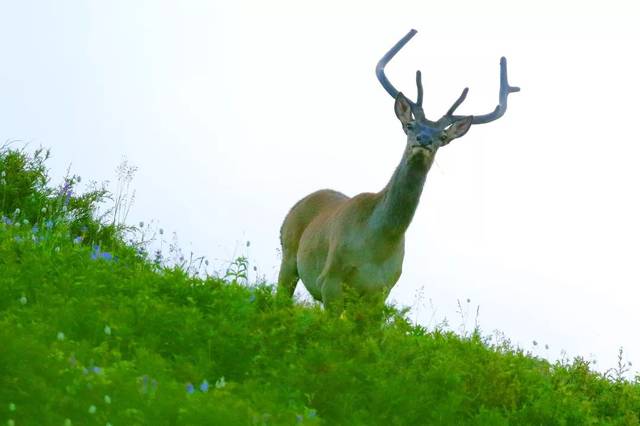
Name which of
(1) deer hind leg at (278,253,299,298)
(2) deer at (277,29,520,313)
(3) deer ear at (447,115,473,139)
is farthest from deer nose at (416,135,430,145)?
(1) deer hind leg at (278,253,299,298)

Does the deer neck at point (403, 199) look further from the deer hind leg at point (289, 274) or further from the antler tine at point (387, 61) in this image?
the deer hind leg at point (289, 274)

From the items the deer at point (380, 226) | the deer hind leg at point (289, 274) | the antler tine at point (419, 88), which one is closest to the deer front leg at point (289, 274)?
the deer hind leg at point (289, 274)

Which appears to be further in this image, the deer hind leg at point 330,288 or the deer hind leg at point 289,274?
the deer hind leg at point 289,274

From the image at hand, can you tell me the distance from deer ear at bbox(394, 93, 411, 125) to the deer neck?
1.52 ft

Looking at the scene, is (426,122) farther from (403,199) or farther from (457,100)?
(403,199)

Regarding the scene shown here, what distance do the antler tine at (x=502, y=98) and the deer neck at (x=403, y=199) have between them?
1433 millimetres

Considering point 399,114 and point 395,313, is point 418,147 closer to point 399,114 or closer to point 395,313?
point 399,114

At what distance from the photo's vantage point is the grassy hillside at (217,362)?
5.89 m

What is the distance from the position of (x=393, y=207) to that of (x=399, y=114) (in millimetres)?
990

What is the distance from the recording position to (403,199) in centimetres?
1098

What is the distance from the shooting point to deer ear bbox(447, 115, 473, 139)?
1125cm

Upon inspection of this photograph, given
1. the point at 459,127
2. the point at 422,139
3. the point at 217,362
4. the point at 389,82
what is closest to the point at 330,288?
the point at 422,139

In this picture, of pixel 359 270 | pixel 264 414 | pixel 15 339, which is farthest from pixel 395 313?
pixel 15 339

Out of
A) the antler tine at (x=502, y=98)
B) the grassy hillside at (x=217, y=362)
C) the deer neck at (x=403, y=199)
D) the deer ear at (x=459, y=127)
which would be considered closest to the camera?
the grassy hillside at (x=217, y=362)
